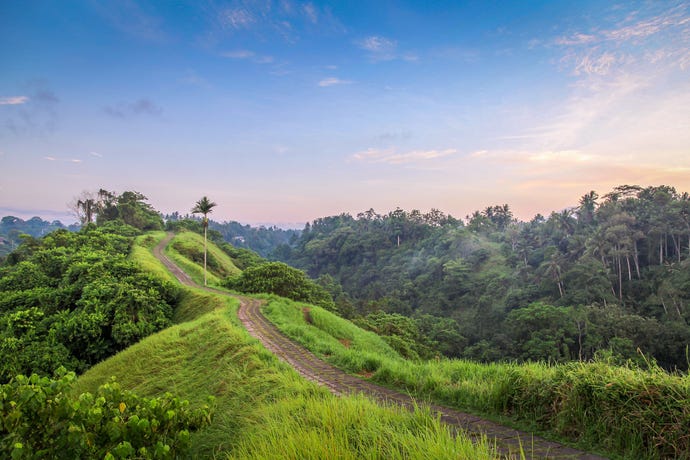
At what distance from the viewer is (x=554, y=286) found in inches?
1902

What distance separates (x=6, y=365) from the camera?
43.8ft

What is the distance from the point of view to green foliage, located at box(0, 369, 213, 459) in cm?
309

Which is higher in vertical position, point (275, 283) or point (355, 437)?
point (355, 437)

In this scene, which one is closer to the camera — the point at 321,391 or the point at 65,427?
the point at 65,427

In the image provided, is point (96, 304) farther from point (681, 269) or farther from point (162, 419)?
point (681, 269)

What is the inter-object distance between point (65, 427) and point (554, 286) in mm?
55452

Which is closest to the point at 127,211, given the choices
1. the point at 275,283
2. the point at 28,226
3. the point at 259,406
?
the point at 275,283

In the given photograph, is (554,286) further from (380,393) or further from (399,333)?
(380,393)

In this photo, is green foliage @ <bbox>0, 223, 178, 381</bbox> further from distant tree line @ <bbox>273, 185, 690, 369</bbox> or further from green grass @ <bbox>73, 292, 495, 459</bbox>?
distant tree line @ <bbox>273, 185, 690, 369</bbox>

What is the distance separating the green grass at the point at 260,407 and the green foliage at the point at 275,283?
12.7 m

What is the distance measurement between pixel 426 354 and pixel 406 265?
2283 inches

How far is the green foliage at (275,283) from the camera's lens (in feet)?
85.6

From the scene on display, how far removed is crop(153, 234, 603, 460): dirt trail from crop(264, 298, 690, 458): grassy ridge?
0.27m

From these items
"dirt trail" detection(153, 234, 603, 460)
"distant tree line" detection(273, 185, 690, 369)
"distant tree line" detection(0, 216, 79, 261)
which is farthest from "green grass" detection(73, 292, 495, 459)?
"distant tree line" detection(0, 216, 79, 261)
